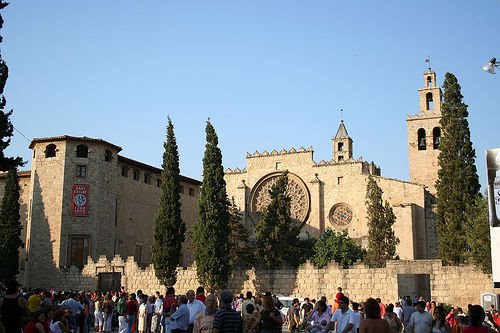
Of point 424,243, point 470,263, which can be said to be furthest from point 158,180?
point 470,263

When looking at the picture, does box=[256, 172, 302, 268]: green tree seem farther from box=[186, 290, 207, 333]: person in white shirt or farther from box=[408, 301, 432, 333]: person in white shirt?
box=[408, 301, 432, 333]: person in white shirt

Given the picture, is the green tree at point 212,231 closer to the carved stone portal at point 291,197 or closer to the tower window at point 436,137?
the carved stone portal at point 291,197

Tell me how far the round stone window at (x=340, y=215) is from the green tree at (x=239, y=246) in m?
6.61

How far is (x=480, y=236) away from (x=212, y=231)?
13.4 metres

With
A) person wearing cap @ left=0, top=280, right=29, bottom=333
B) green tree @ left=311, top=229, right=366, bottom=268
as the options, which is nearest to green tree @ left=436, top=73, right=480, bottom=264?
green tree @ left=311, top=229, right=366, bottom=268

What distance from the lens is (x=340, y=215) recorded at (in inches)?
1781

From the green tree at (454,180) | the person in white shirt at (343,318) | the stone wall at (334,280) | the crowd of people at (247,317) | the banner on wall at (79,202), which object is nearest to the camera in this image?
the crowd of people at (247,317)

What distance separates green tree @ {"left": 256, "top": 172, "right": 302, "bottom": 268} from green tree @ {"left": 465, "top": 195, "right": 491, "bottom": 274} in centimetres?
1098

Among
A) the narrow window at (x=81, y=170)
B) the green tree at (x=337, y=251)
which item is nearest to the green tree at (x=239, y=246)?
the green tree at (x=337, y=251)

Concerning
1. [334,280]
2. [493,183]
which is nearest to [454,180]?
[334,280]

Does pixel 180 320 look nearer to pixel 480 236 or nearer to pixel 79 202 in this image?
pixel 480 236

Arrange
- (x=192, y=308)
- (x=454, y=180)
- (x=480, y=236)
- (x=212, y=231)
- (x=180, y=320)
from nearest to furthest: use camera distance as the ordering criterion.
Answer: (x=180, y=320)
(x=192, y=308)
(x=480, y=236)
(x=454, y=180)
(x=212, y=231)

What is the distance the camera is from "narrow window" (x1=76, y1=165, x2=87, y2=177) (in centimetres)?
3859

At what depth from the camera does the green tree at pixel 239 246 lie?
3716 centimetres
